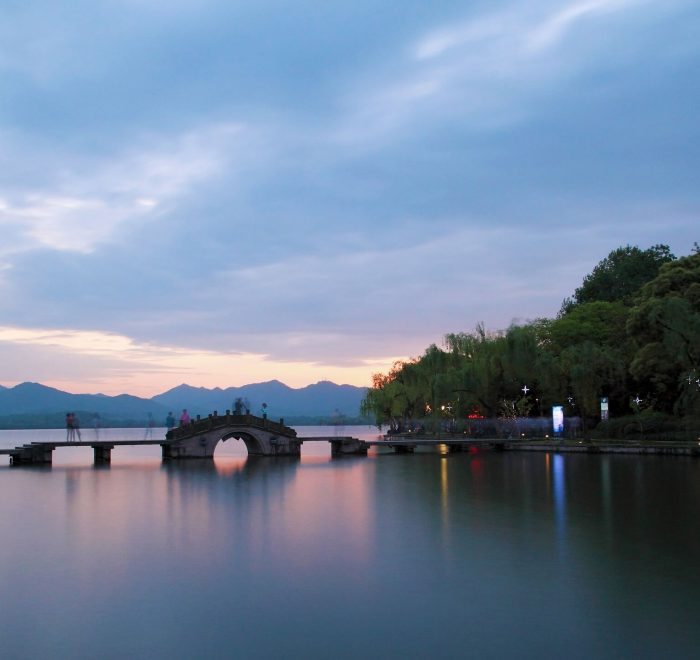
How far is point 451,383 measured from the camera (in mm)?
55656

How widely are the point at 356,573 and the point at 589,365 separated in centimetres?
4109

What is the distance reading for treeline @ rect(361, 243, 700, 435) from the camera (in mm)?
44219

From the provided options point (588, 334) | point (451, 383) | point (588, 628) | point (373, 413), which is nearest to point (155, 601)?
point (588, 628)

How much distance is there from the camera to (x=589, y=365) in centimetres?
5225

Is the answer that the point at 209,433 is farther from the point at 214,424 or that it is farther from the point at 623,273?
the point at 623,273

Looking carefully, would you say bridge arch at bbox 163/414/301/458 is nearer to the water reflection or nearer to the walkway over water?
the walkway over water

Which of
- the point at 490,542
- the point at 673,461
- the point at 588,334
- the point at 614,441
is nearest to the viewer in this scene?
the point at 490,542

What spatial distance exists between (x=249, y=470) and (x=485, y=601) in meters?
28.5

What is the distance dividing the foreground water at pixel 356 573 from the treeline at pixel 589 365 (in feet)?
56.8

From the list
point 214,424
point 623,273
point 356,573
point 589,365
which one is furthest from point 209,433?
point 623,273

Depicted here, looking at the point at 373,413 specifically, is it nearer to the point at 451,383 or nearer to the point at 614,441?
the point at 451,383

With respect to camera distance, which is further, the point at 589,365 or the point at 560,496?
the point at 589,365

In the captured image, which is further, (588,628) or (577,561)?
(577,561)

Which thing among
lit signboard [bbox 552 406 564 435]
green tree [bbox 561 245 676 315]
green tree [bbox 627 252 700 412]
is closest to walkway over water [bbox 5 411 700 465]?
lit signboard [bbox 552 406 564 435]
